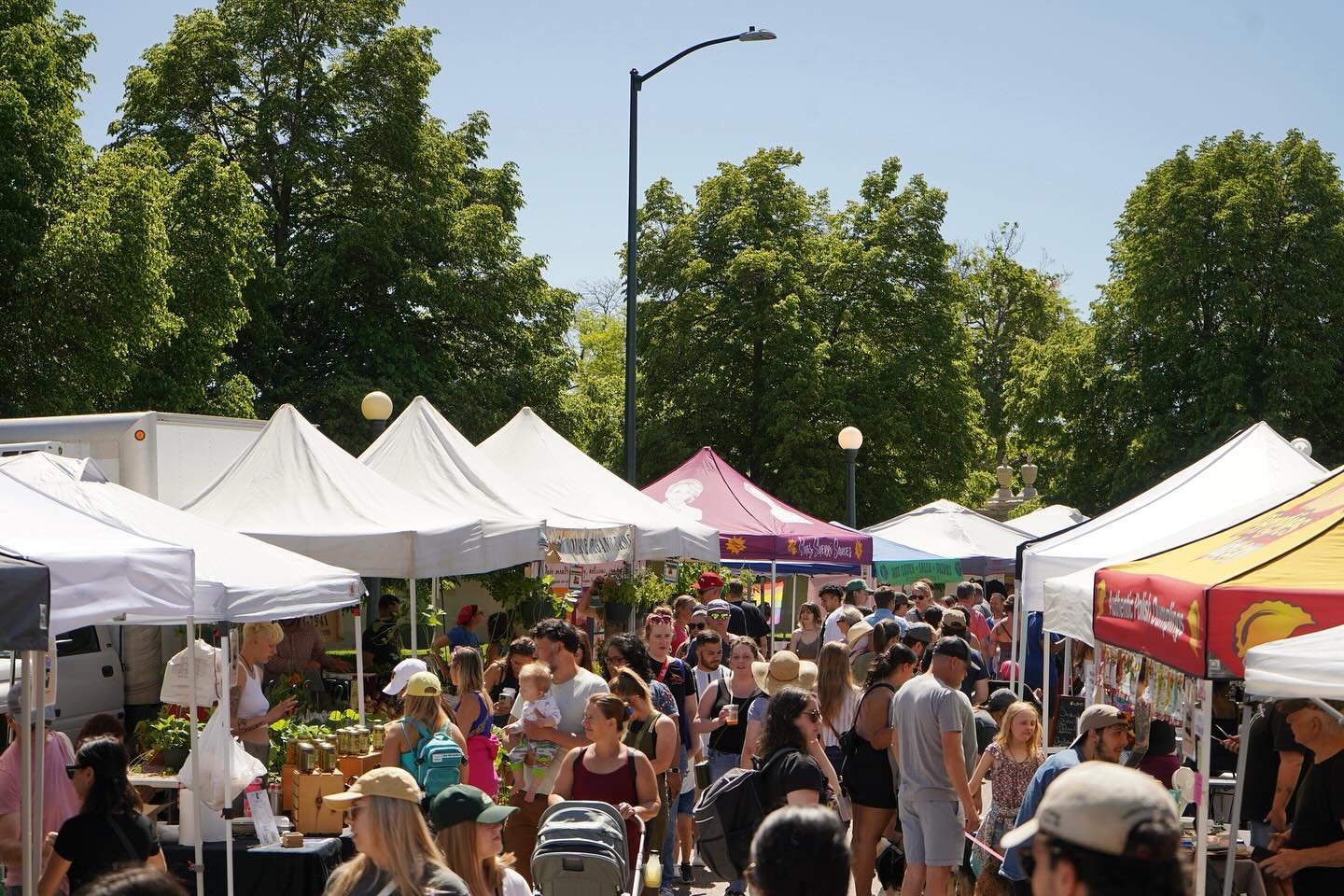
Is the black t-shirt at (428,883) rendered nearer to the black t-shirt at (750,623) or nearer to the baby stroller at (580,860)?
the baby stroller at (580,860)

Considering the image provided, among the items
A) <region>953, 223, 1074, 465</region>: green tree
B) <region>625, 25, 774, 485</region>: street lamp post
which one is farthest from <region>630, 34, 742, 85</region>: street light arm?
<region>953, 223, 1074, 465</region>: green tree

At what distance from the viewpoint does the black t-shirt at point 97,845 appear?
6.29m

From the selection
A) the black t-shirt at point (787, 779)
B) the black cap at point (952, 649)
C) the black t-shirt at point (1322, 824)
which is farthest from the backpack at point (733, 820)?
the black t-shirt at point (1322, 824)

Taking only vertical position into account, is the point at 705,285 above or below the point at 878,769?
above

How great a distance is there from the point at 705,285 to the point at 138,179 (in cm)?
1828

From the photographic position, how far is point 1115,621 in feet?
26.3

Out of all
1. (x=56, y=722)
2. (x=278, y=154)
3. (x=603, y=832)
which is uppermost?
(x=278, y=154)

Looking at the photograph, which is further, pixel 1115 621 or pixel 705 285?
pixel 705 285

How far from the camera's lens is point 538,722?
27.9 feet

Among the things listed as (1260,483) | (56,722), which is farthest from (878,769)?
(56,722)

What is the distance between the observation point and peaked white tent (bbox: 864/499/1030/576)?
2545cm

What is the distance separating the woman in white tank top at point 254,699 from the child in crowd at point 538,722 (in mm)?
2665

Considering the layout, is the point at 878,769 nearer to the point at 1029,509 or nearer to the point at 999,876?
the point at 999,876

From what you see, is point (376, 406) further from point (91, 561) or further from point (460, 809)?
point (460, 809)
